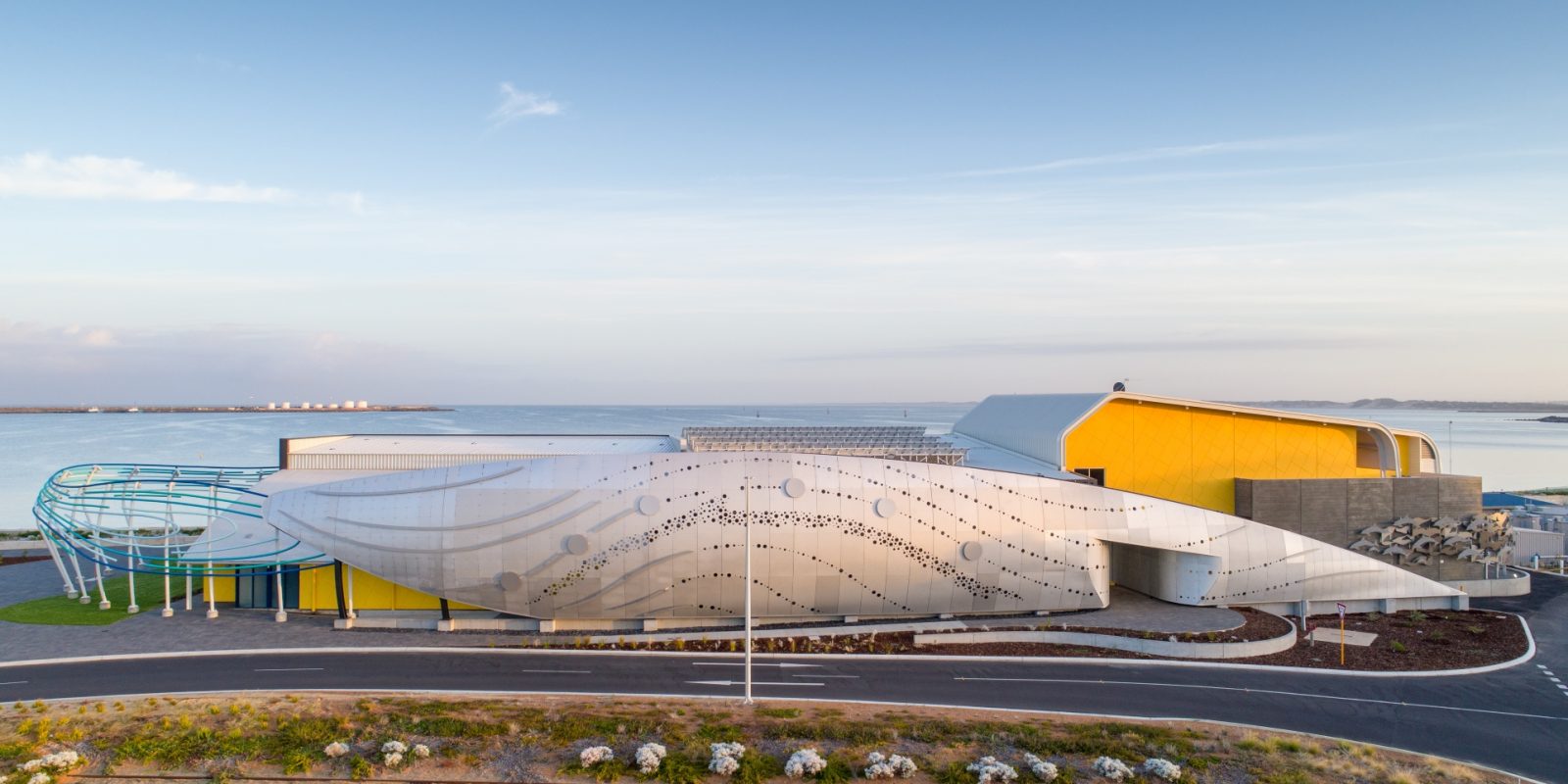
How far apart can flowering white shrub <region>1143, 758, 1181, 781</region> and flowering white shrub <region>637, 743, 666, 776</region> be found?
34.7ft

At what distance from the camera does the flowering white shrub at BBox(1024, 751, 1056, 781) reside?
751 inches

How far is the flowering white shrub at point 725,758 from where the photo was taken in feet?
63.3

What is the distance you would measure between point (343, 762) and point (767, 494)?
16.8m

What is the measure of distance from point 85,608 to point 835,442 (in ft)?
110

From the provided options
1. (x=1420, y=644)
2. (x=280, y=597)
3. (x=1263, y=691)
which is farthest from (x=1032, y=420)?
(x=280, y=597)

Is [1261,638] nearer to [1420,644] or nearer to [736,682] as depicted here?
[1420,644]

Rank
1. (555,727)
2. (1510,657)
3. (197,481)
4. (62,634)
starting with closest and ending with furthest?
(555,727)
(1510,657)
(62,634)
(197,481)

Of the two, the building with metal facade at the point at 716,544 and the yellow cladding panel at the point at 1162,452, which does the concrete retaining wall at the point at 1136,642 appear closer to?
the building with metal facade at the point at 716,544

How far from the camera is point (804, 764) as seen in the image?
762 inches

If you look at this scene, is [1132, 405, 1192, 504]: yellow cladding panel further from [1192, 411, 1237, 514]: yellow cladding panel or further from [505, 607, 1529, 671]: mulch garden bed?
[505, 607, 1529, 671]: mulch garden bed

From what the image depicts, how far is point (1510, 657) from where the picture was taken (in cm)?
2984

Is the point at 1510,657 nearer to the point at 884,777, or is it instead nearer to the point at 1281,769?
the point at 1281,769

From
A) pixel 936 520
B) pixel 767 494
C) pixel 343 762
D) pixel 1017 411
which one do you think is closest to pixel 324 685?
pixel 343 762

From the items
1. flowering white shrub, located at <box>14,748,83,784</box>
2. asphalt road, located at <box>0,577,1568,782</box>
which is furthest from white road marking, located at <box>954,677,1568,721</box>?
flowering white shrub, located at <box>14,748,83,784</box>
